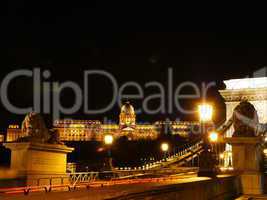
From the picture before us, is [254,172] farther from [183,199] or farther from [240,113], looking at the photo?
[183,199]

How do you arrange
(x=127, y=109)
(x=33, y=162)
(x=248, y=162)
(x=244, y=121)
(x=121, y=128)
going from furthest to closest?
(x=121, y=128) < (x=127, y=109) < (x=244, y=121) < (x=248, y=162) < (x=33, y=162)

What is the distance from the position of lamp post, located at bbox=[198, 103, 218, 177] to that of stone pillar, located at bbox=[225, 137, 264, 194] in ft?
3.24

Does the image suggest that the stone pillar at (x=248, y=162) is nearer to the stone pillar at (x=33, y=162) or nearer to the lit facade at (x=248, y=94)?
the stone pillar at (x=33, y=162)

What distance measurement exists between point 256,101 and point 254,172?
39.4 metres

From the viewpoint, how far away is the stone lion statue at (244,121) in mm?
19625

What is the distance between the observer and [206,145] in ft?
61.0

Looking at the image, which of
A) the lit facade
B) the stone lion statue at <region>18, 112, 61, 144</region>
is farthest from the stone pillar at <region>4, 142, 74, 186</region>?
the lit facade

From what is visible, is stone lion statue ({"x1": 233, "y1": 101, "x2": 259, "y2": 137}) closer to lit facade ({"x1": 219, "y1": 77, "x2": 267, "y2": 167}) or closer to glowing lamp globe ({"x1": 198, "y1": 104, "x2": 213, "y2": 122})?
glowing lamp globe ({"x1": 198, "y1": 104, "x2": 213, "y2": 122})

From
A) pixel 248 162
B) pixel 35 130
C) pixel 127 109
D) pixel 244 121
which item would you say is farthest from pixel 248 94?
pixel 127 109

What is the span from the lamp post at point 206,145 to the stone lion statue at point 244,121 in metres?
1.36

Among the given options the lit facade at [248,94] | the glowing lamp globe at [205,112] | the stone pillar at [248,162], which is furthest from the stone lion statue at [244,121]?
the lit facade at [248,94]

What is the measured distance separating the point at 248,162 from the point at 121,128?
14605 centimetres

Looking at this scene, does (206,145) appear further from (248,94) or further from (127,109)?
(127,109)

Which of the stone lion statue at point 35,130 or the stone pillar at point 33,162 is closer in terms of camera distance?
the stone pillar at point 33,162
